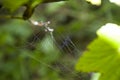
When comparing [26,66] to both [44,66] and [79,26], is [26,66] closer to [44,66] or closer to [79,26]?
[44,66]

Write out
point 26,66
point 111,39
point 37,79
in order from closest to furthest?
point 111,39 → point 26,66 → point 37,79

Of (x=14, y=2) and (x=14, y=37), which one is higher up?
(x=14, y=2)

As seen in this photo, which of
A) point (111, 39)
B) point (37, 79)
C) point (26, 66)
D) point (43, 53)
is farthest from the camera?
point (37, 79)

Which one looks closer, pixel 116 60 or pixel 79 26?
pixel 116 60

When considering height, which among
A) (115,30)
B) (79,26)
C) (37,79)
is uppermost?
(115,30)

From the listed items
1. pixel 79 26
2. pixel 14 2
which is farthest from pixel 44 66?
pixel 14 2

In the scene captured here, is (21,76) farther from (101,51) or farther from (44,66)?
(101,51)
